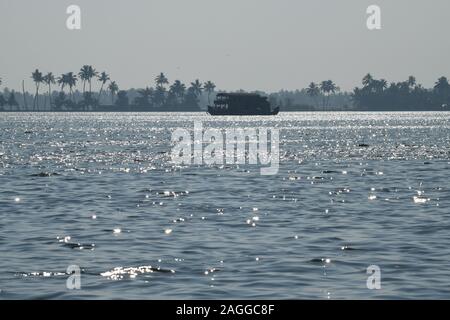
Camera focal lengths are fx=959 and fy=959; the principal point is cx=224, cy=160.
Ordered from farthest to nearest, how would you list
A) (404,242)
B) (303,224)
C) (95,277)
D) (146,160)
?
(146,160), (303,224), (404,242), (95,277)

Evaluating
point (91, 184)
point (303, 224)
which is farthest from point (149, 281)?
point (91, 184)

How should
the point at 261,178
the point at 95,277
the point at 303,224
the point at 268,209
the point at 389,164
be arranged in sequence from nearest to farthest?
the point at 95,277, the point at 303,224, the point at 268,209, the point at 261,178, the point at 389,164

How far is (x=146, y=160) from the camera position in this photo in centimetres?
7456

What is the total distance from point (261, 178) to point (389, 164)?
17.1 meters

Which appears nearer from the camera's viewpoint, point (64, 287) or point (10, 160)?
point (64, 287)

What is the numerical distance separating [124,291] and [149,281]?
1193mm

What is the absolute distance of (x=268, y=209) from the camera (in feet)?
113

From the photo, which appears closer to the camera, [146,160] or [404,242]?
[404,242]

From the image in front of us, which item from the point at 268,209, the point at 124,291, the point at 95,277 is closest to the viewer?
the point at 124,291

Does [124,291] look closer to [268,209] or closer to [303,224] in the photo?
[303,224]
